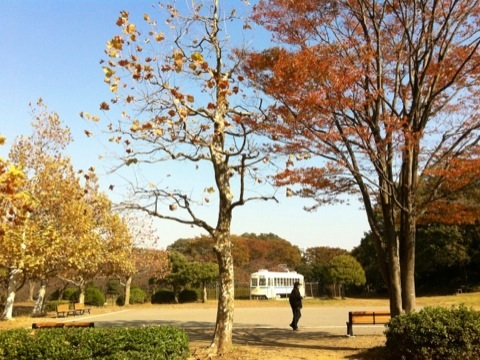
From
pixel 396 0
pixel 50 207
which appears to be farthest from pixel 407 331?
pixel 50 207

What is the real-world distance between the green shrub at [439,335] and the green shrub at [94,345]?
3.82 m

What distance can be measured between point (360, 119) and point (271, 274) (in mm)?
30985

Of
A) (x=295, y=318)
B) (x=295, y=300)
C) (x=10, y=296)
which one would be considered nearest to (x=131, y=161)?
(x=295, y=300)

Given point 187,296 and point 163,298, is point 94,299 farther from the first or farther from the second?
point 187,296

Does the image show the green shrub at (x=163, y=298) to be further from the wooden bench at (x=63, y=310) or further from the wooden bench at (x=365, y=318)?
the wooden bench at (x=365, y=318)

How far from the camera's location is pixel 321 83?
348 inches

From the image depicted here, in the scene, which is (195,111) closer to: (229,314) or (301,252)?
(229,314)

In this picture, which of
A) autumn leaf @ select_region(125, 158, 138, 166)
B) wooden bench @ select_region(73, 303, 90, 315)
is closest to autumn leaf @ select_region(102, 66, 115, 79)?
autumn leaf @ select_region(125, 158, 138, 166)

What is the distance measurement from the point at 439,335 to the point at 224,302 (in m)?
4.04

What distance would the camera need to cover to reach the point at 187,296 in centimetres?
3466

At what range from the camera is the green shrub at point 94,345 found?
6652mm

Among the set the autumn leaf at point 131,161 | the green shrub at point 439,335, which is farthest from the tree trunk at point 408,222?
the autumn leaf at point 131,161

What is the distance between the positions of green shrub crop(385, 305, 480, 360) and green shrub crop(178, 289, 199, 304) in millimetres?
28252

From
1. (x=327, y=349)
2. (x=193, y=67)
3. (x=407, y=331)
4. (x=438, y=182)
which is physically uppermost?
(x=193, y=67)
